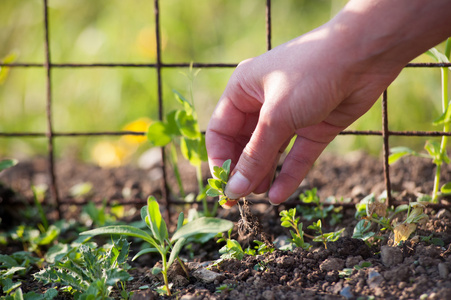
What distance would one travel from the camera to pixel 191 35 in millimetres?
3846

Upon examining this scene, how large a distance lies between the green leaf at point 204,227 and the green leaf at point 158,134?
498mm

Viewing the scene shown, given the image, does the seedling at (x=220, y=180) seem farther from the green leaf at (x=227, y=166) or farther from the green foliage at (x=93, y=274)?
the green foliage at (x=93, y=274)

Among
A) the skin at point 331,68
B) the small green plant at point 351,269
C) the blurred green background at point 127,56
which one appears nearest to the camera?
the skin at point 331,68

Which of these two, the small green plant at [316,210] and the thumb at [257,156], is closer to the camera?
the thumb at [257,156]

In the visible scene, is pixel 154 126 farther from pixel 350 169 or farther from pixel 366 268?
pixel 350 169

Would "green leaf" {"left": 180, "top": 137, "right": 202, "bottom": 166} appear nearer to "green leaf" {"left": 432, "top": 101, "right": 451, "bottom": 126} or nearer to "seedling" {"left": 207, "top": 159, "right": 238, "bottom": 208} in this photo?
"seedling" {"left": 207, "top": 159, "right": 238, "bottom": 208}

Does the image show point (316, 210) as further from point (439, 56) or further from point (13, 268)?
point (13, 268)

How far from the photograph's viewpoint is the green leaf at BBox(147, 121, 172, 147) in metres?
1.60

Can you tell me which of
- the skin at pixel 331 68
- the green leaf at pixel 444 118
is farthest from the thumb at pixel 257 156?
the green leaf at pixel 444 118

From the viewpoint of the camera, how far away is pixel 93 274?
1228mm

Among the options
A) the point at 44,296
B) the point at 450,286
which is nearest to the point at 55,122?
the point at 44,296

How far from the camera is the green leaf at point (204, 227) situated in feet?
3.60

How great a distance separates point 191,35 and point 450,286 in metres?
3.13

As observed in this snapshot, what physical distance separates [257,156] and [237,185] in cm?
9
